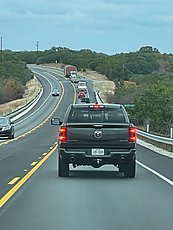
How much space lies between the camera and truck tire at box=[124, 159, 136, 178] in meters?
17.8

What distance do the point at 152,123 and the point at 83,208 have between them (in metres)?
68.2

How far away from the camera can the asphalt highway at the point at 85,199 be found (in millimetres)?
10555

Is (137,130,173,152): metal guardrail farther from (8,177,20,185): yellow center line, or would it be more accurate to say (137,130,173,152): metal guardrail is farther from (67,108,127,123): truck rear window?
(8,177,20,185): yellow center line

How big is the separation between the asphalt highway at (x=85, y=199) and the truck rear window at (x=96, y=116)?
5.36 feet

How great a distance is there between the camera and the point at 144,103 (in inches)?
3376

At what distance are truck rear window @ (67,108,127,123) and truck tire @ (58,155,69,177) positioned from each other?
115 centimetres

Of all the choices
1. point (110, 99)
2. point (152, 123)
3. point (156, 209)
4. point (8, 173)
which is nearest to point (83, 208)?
point (156, 209)

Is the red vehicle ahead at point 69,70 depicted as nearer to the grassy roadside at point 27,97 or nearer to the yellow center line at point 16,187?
the grassy roadside at point 27,97

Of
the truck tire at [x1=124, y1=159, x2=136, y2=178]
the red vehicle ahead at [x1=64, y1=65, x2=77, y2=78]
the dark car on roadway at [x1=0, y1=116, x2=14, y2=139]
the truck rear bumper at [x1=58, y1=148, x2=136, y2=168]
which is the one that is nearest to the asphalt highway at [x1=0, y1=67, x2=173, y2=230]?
the truck tire at [x1=124, y1=159, x2=136, y2=178]

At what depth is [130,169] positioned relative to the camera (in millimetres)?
18062

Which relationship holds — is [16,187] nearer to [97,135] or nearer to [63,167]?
[63,167]

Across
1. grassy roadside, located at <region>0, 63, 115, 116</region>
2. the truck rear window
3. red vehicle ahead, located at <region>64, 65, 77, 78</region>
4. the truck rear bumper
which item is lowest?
the truck rear bumper

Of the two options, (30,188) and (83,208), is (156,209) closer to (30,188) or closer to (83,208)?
(83,208)

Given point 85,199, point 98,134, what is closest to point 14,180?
point 98,134
